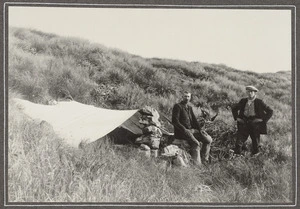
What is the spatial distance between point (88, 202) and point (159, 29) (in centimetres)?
145

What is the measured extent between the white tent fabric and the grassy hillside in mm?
54

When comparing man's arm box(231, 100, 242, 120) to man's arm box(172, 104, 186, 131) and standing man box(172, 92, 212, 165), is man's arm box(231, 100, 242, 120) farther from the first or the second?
man's arm box(172, 104, 186, 131)

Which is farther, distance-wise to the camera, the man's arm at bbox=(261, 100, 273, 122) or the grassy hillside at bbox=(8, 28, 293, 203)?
the man's arm at bbox=(261, 100, 273, 122)

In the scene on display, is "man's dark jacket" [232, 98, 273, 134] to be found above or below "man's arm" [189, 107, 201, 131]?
above

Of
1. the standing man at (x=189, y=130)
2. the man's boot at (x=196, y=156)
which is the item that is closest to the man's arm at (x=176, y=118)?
the standing man at (x=189, y=130)

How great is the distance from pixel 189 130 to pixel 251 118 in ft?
1.60

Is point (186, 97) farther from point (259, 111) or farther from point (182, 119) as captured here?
point (259, 111)

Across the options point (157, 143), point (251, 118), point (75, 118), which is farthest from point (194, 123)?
point (75, 118)

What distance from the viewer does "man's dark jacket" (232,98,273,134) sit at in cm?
362

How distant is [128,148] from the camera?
3596 millimetres

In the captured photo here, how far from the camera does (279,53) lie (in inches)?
146

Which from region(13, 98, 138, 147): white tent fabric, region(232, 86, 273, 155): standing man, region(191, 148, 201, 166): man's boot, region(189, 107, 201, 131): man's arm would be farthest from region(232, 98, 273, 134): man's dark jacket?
region(13, 98, 138, 147): white tent fabric

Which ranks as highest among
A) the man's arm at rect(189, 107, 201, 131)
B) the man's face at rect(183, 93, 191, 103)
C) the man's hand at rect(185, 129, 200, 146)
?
the man's face at rect(183, 93, 191, 103)
